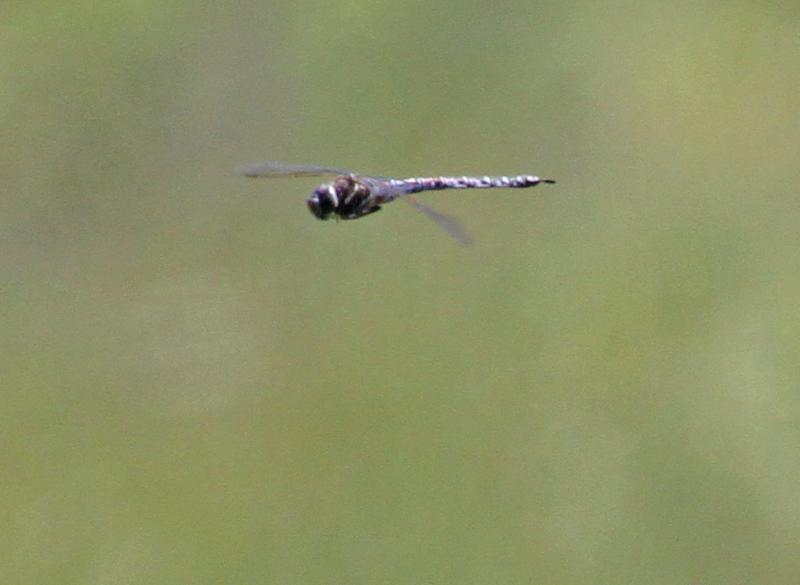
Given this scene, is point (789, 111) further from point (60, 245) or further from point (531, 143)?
point (60, 245)

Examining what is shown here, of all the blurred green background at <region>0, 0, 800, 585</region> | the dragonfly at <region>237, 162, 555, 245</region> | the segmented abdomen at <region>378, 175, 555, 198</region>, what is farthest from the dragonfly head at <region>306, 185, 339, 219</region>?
the blurred green background at <region>0, 0, 800, 585</region>

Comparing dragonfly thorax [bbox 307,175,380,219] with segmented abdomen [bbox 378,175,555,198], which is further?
segmented abdomen [bbox 378,175,555,198]

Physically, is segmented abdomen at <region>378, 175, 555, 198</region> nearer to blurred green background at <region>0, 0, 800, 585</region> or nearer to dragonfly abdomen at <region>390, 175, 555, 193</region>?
dragonfly abdomen at <region>390, 175, 555, 193</region>

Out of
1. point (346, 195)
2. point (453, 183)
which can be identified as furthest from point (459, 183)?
point (346, 195)

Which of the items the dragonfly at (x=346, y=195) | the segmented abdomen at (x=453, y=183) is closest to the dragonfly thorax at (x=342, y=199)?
the dragonfly at (x=346, y=195)

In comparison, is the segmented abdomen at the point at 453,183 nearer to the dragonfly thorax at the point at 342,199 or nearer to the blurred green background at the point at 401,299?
the dragonfly thorax at the point at 342,199

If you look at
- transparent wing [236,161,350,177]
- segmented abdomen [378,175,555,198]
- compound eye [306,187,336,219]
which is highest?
segmented abdomen [378,175,555,198]
